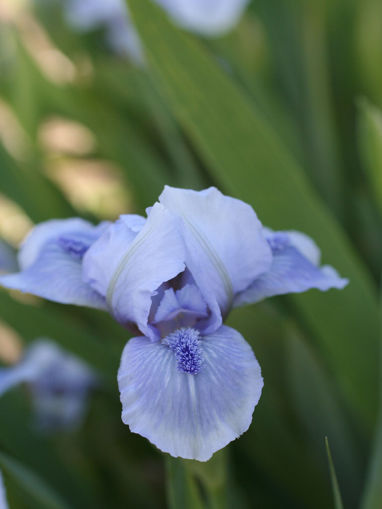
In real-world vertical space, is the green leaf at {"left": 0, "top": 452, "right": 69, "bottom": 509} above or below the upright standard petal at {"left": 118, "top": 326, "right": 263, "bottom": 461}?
below

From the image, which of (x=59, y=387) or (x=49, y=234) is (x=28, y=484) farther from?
(x=59, y=387)

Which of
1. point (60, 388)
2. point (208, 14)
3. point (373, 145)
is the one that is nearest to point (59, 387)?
point (60, 388)

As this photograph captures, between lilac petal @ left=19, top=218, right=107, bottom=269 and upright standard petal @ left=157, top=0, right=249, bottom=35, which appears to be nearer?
lilac petal @ left=19, top=218, right=107, bottom=269

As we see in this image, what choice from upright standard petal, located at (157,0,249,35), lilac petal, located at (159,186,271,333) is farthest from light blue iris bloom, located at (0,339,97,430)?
upright standard petal, located at (157,0,249,35)

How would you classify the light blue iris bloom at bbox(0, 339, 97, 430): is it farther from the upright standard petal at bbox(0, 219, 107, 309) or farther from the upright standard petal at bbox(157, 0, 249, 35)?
the upright standard petal at bbox(157, 0, 249, 35)

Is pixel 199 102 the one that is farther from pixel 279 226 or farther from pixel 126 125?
pixel 126 125

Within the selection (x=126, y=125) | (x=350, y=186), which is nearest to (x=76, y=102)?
(x=126, y=125)
